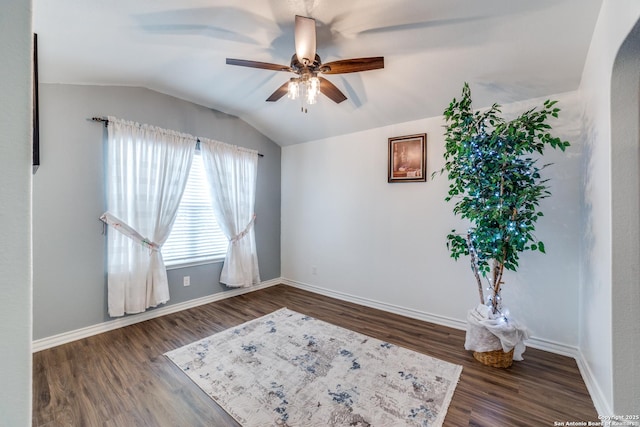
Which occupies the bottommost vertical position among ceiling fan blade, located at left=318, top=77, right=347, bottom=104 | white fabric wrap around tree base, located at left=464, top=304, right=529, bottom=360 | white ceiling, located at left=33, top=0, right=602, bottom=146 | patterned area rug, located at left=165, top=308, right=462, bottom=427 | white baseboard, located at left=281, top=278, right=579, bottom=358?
patterned area rug, located at left=165, top=308, right=462, bottom=427

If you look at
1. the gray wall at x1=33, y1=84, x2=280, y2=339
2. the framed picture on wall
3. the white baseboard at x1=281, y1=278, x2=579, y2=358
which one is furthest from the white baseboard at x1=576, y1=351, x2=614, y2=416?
the gray wall at x1=33, y1=84, x2=280, y2=339

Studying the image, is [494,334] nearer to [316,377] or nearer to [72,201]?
[316,377]

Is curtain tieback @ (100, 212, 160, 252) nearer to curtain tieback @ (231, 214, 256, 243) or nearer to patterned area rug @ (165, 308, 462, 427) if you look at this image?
curtain tieback @ (231, 214, 256, 243)

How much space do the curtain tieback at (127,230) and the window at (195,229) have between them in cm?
23

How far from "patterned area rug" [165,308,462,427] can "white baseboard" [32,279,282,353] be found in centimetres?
97

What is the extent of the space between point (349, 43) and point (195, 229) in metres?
2.93

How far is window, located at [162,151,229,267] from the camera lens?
341 cm

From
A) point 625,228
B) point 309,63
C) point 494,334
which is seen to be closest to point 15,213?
point 309,63

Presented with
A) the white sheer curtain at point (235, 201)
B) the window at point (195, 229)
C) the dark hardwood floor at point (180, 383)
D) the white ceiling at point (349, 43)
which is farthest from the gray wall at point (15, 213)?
the white sheer curtain at point (235, 201)

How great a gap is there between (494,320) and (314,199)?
282 cm

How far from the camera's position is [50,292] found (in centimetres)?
251

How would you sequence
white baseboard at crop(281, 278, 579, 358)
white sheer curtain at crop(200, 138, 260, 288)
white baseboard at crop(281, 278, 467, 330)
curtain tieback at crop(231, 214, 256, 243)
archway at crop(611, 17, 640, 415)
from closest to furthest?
1. archway at crop(611, 17, 640, 415)
2. white baseboard at crop(281, 278, 579, 358)
3. white baseboard at crop(281, 278, 467, 330)
4. white sheer curtain at crop(200, 138, 260, 288)
5. curtain tieback at crop(231, 214, 256, 243)

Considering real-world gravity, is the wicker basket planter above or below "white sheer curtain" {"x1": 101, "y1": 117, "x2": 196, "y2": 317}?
below

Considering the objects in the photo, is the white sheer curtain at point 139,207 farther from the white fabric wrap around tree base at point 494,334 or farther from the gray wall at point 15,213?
the white fabric wrap around tree base at point 494,334
